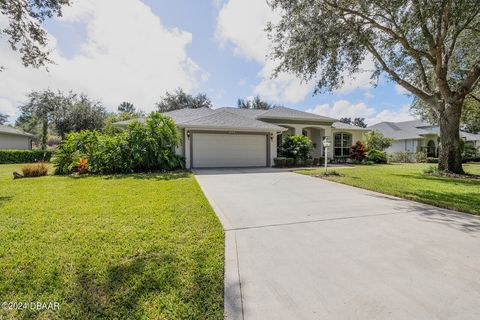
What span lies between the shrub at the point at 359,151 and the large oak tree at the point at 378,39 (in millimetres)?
7589

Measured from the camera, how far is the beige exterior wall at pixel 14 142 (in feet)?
75.7

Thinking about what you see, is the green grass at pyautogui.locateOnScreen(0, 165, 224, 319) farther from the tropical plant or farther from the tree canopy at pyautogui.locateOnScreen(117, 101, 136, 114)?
the tree canopy at pyautogui.locateOnScreen(117, 101, 136, 114)

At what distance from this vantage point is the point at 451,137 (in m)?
11.5

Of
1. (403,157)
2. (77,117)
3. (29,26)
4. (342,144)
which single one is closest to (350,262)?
(29,26)

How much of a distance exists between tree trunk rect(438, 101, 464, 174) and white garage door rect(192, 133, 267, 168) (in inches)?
380

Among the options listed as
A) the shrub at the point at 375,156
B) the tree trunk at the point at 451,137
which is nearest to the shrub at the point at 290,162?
the tree trunk at the point at 451,137

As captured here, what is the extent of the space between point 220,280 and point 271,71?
1047cm

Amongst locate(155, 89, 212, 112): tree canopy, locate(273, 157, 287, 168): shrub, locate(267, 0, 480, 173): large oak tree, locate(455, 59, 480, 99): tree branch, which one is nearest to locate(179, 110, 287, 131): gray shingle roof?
locate(273, 157, 287, 168): shrub

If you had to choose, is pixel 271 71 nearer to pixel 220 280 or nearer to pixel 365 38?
pixel 365 38

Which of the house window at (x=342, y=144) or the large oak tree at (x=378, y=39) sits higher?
the large oak tree at (x=378, y=39)

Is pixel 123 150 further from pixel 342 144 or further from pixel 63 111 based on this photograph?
pixel 63 111

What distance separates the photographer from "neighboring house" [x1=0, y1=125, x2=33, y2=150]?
22953mm

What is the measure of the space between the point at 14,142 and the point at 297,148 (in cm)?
2977

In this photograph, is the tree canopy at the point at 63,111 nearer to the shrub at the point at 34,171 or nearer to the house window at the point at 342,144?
the shrub at the point at 34,171
